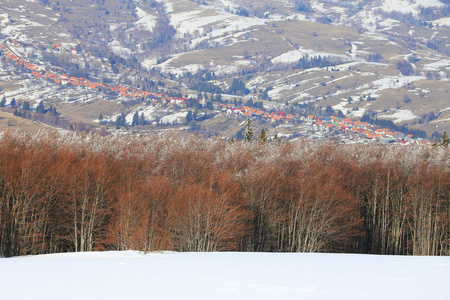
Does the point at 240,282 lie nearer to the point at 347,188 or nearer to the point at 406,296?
the point at 406,296

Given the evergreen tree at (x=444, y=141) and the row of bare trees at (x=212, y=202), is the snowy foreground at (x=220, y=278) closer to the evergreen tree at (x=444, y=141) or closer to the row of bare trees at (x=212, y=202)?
the row of bare trees at (x=212, y=202)

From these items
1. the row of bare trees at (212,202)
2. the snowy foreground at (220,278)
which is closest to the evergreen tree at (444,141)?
the row of bare trees at (212,202)

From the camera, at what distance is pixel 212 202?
210 feet

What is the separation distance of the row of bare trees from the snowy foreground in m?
15.7

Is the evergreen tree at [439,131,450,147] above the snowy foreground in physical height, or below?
below

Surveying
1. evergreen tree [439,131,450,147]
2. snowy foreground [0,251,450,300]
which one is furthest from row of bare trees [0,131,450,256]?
evergreen tree [439,131,450,147]

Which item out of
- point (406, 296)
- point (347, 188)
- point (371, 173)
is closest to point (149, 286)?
point (406, 296)

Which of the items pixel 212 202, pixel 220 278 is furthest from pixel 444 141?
pixel 220 278

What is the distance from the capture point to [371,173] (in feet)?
283

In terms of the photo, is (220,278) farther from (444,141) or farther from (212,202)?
(444,141)

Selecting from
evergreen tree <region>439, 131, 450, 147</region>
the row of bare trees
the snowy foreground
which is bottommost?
evergreen tree <region>439, 131, 450, 147</region>

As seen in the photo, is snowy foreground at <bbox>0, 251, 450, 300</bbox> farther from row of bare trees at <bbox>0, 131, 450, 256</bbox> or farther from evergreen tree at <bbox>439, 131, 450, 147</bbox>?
evergreen tree at <bbox>439, 131, 450, 147</bbox>

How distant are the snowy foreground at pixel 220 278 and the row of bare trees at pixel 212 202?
1574 cm

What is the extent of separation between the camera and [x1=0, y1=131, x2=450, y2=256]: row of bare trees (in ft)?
195
